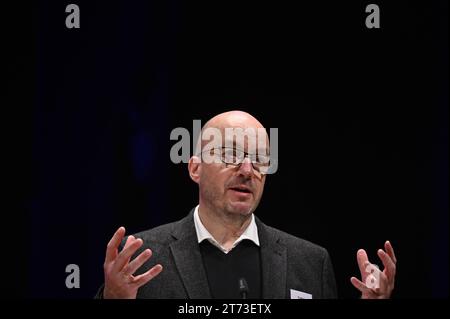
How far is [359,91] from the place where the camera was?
321cm

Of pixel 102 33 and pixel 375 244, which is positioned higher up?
pixel 102 33

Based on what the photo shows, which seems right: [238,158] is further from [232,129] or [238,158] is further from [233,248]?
[233,248]

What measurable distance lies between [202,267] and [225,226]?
237 millimetres

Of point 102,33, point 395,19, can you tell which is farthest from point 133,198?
point 395,19

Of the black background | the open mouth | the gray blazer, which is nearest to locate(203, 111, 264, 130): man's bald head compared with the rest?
the open mouth

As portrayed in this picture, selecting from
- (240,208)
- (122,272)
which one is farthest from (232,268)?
(122,272)

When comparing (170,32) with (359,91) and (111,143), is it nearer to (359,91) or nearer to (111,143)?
(111,143)

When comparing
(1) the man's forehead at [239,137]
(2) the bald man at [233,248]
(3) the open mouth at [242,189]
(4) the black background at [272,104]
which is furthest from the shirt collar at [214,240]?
(4) the black background at [272,104]

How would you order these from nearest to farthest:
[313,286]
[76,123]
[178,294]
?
[178,294] → [313,286] → [76,123]

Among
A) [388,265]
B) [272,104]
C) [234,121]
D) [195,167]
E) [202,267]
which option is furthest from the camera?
[272,104]

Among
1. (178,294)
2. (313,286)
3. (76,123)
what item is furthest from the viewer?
(76,123)

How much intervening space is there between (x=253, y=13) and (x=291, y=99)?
478 mm

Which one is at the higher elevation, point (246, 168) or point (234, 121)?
point (234, 121)

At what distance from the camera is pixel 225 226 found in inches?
98.3
